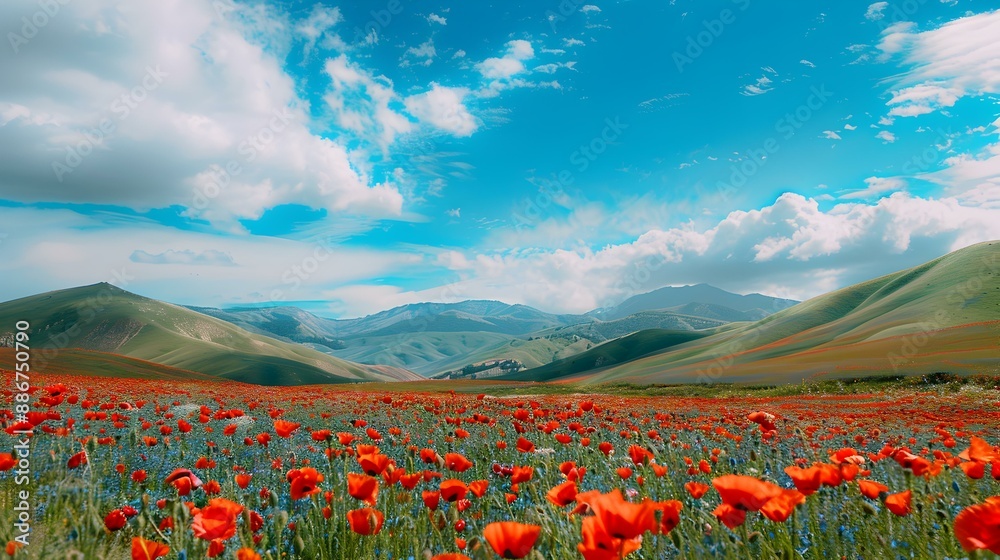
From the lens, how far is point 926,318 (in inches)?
3066

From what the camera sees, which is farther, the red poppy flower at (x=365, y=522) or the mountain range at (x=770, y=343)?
the mountain range at (x=770, y=343)

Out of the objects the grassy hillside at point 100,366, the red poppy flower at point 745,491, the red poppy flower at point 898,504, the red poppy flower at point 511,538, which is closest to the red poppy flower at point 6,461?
the red poppy flower at point 511,538

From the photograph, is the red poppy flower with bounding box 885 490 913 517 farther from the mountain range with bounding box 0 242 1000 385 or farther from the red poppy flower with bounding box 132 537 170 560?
the mountain range with bounding box 0 242 1000 385

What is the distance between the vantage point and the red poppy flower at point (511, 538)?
1.79m

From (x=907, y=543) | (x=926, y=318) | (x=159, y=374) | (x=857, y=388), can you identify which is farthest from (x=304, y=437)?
(x=926, y=318)

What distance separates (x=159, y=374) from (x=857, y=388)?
76.8 m

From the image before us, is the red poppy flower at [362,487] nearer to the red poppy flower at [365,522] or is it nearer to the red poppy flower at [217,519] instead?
the red poppy flower at [365,522]

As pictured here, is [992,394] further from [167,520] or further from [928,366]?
[167,520]

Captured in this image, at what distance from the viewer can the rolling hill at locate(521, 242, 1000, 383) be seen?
48.8 meters

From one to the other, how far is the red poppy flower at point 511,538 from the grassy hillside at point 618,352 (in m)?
168

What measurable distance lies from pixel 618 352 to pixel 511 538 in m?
183

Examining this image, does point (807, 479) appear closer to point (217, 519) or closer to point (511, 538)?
point (511, 538)

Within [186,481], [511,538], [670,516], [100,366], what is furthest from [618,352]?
[511,538]

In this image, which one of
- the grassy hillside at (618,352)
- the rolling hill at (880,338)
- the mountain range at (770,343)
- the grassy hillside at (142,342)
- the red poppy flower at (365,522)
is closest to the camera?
the red poppy flower at (365,522)
